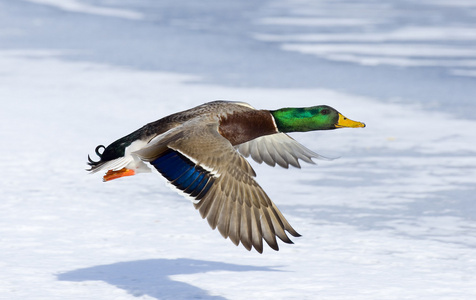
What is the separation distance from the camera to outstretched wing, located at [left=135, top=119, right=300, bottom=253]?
4.26 m

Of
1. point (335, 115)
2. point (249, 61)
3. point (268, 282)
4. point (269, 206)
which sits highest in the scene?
point (249, 61)

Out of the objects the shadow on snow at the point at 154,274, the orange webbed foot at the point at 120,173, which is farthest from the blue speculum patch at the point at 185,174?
the shadow on snow at the point at 154,274

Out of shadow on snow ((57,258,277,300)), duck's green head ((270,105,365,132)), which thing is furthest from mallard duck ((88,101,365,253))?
shadow on snow ((57,258,277,300))

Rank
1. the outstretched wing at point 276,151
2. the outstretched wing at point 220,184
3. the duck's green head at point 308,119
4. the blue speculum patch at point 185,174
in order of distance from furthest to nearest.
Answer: the outstretched wing at point 276,151
the duck's green head at point 308,119
the blue speculum patch at point 185,174
the outstretched wing at point 220,184

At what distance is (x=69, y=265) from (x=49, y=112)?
14.6 feet

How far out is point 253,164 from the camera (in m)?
7.46

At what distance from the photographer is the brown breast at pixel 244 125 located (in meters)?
5.10

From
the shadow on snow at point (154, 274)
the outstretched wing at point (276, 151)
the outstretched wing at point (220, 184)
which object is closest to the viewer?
the outstretched wing at point (220, 184)

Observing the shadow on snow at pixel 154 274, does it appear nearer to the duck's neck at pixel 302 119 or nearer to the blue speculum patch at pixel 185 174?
the blue speculum patch at pixel 185 174

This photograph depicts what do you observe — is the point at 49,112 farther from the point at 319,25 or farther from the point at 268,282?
the point at 319,25

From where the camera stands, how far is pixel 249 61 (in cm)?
1229

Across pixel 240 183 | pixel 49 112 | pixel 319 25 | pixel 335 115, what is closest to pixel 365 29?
pixel 319 25

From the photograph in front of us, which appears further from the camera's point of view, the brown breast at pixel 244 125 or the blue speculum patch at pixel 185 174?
the brown breast at pixel 244 125

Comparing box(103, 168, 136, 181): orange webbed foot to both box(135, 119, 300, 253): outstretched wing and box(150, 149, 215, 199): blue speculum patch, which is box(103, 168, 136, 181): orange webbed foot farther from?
box(150, 149, 215, 199): blue speculum patch
